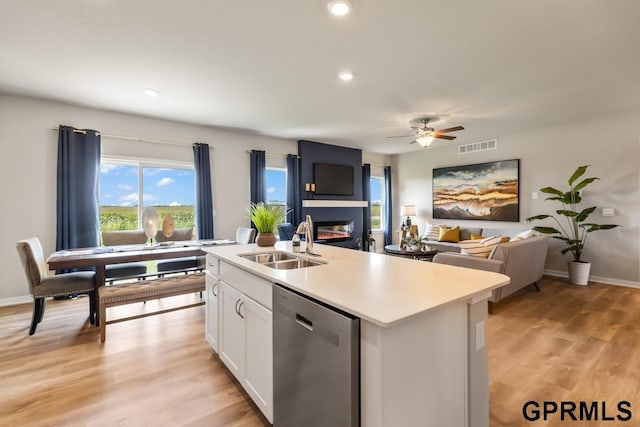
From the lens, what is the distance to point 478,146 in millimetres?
6160

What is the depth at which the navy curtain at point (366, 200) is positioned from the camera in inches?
290

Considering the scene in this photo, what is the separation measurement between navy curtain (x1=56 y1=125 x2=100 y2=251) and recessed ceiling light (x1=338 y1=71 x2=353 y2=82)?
350cm

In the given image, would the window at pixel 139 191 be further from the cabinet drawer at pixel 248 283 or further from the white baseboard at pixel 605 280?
the white baseboard at pixel 605 280

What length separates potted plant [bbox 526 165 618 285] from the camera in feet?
14.8

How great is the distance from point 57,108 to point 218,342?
13.2 ft

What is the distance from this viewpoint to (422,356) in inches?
44.5

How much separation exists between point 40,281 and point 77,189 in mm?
1667

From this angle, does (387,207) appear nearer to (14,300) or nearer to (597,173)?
(597,173)

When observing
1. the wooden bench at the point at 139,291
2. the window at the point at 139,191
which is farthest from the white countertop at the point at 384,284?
the window at the point at 139,191

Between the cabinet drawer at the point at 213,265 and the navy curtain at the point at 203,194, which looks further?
the navy curtain at the point at 203,194

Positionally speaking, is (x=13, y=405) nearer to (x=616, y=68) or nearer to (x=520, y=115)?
(x=616, y=68)

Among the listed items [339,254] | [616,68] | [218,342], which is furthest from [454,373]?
[616,68]

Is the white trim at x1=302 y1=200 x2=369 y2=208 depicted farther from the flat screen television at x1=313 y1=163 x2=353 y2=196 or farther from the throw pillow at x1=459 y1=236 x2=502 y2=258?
the throw pillow at x1=459 y1=236 x2=502 y2=258

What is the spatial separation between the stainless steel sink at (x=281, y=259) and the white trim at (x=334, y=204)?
377 cm
